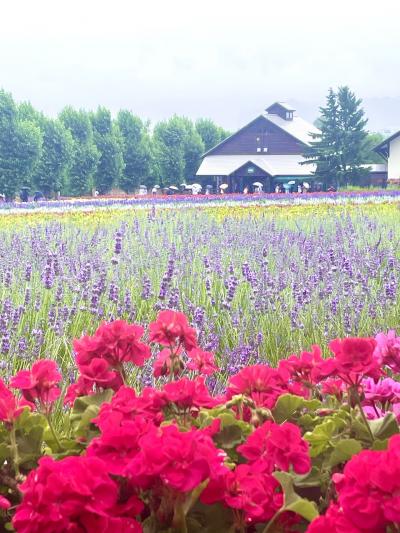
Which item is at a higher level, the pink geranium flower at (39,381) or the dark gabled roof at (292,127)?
the dark gabled roof at (292,127)

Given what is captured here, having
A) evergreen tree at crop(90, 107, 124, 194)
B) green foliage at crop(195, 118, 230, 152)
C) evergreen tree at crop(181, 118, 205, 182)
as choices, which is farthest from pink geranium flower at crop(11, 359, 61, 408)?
green foliage at crop(195, 118, 230, 152)

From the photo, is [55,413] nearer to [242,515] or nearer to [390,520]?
[242,515]

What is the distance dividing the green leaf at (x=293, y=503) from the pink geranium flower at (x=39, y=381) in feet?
1.81

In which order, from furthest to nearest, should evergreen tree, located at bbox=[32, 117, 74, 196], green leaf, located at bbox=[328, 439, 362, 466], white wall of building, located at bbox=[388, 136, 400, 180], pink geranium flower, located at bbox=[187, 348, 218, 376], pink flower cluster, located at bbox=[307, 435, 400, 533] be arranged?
1. white wall of building, located at bbox=[388, 136, 400, 180]
2. evergreen tree, located at bbox=[32, 117, 74, 196]
3. pink geranium flower, located at bbox=[187, 348, 218, 376]
4. green leaf, located at bbox=[328, 439, 362, 466]
5. pink flower cluster, located at bbox=[307, 435, 400, 533]

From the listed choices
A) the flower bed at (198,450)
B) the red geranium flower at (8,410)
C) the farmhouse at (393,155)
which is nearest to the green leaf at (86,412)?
the flower bed at (198,450)

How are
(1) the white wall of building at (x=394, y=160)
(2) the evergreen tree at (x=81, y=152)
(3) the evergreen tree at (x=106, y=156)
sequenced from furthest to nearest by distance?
1. (3) the evergreen tree at (x=106, y=156)
2. (2) the evergreen tree at (x=81, y=152)
3. (1) the white wall of building at (x=394, y=160)

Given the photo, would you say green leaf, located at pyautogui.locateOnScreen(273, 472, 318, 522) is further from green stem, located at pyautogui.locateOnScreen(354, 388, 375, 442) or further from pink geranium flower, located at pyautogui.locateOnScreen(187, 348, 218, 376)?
pink geranium flower, located at pyautogui.locateOnScreen(187, 348, 218, 376)

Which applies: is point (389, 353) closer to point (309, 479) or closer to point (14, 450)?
point (309, 479)

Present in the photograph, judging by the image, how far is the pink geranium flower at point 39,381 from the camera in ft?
4.95

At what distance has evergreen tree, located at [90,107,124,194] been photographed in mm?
60625

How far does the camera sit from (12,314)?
4.58 meters

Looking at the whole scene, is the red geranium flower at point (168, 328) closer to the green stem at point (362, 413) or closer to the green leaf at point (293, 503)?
the green stem at point (362, 413)

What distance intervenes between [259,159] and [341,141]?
49.6 feet

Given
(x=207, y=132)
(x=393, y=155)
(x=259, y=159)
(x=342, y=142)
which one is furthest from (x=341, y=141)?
(x=207, y=132)
